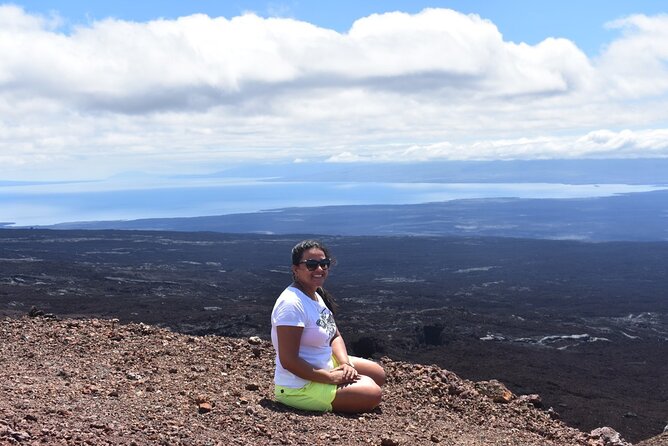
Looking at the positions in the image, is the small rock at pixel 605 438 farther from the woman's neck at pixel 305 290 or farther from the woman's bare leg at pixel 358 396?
the woman's neck at pixel 305 290

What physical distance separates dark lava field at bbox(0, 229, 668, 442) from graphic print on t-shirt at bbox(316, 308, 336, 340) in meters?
13.3

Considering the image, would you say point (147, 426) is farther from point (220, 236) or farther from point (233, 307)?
point (220, 236)

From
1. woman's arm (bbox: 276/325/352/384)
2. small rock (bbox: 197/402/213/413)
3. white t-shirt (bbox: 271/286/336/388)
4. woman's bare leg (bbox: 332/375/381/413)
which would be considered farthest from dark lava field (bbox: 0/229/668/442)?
small rock (bbox: 197/402/213/413)

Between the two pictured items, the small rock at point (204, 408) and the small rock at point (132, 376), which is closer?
the small rock at point (204, 408)

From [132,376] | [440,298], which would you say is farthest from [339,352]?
[440,298]

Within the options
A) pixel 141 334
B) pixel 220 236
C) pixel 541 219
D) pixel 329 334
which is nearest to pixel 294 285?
pixel 329 334

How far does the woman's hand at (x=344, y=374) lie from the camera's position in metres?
5.40

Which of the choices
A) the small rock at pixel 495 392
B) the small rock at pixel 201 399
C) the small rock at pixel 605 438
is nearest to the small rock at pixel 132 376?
the small rock at pixel 201 399

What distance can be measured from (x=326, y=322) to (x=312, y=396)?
560 millimetres

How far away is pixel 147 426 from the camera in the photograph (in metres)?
4.60

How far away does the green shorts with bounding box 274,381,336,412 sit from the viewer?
17.8 feet

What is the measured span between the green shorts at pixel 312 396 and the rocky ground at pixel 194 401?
9 cm

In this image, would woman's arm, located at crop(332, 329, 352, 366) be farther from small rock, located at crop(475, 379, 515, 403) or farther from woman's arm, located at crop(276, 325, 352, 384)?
small rock, located at crop(475, 379, 515, 403)

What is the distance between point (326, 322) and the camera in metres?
5.49
